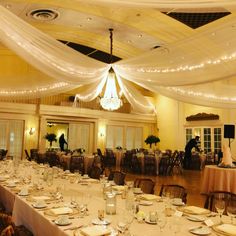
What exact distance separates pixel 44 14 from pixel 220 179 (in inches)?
276

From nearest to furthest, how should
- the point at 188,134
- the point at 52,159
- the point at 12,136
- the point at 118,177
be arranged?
1. the point at 118,177
2. the point at 52,159
3. the point at 12,136
4. the point at 188,134

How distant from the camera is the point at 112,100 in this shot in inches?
407

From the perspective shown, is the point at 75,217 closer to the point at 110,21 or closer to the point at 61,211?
the point at 61,211

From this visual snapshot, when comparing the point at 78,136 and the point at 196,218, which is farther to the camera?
the point at 78,136

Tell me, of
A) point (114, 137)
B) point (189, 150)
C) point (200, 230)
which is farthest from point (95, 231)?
point (114, 137)

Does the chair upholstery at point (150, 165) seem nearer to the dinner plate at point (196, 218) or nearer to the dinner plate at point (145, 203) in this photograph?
the dinner plate at point (145, 203)

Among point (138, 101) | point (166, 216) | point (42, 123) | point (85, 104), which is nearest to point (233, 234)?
point (166, 216)

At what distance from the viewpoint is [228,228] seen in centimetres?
253

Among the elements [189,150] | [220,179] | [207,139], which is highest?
[207,139]

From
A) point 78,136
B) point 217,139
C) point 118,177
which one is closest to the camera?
point 118,177

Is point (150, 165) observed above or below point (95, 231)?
below

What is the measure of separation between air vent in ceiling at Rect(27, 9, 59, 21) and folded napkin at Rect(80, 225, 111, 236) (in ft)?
26.1

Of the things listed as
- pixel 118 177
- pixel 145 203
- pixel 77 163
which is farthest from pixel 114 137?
pixel 145 203

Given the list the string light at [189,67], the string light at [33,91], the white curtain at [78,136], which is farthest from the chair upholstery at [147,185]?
the white curtain at [78,136]
